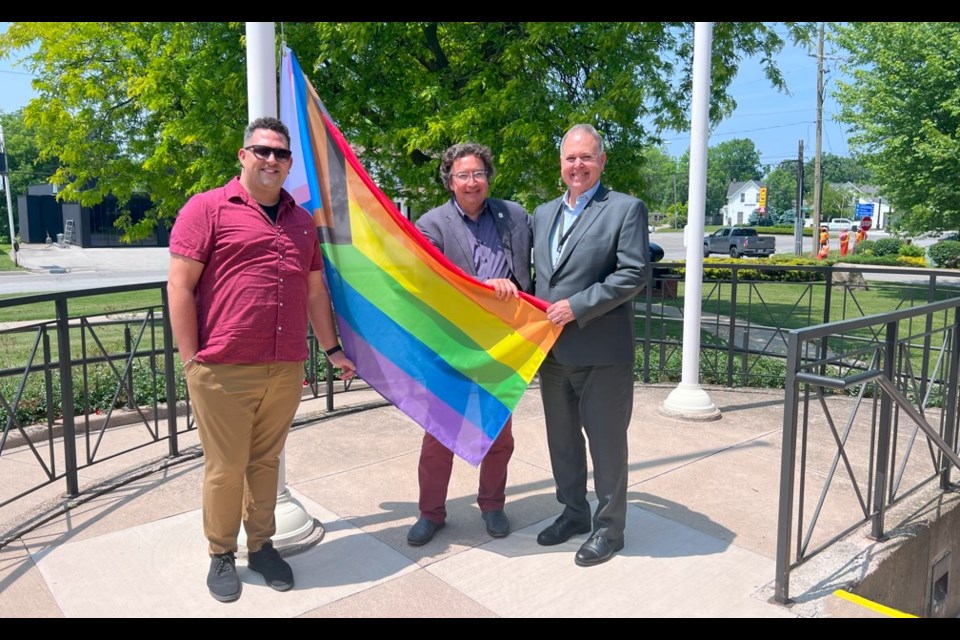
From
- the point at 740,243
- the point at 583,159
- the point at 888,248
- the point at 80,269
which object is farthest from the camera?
the point at 740,243

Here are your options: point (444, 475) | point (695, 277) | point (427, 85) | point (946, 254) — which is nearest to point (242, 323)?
point (444, 475)

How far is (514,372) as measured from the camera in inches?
151

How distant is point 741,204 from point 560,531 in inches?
4940

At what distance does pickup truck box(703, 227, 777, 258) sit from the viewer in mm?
43594

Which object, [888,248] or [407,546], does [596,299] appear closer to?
[407,546]

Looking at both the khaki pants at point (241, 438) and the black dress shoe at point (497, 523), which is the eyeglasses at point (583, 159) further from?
the black dress shoe at point (497, 523)

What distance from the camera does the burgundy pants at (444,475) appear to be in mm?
3896

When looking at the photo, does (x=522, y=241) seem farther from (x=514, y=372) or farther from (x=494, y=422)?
(x=494, y=422)

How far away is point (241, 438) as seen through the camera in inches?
126

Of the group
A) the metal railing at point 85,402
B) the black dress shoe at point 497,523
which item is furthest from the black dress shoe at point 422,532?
the metal railing at point 85,402

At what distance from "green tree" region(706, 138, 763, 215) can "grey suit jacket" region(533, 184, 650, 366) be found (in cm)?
12793

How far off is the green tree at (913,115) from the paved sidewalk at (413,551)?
16.1 metres

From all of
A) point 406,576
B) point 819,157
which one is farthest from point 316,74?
point 819,157

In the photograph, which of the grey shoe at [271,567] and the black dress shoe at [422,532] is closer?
the grey shoe at [271,567]
